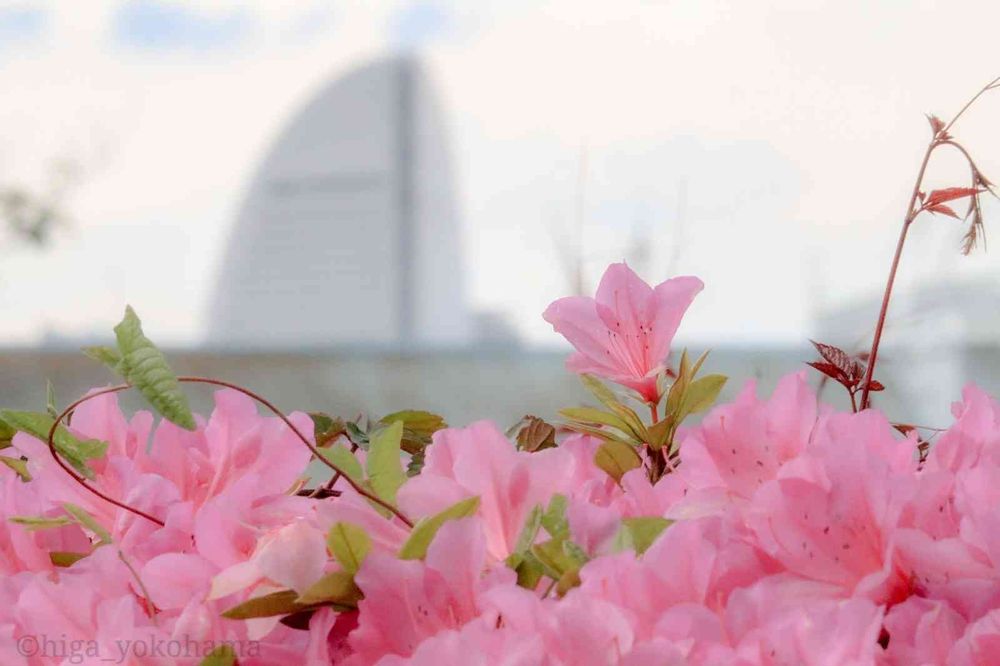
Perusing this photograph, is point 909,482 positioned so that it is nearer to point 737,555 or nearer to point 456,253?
point 737,555

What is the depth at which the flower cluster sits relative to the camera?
9.2 inches

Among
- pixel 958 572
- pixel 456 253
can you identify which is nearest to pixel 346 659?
pixel 958 572

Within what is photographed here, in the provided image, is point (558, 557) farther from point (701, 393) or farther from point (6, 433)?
point (6, 433)

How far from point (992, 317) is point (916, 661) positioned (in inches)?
82.9

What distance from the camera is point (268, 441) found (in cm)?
34

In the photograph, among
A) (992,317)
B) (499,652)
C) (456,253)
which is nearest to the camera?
(499,652)

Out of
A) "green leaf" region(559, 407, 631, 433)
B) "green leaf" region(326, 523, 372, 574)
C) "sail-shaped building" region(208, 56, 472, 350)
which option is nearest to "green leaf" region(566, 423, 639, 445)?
"green leaf" region(559, 407, 631, 433)

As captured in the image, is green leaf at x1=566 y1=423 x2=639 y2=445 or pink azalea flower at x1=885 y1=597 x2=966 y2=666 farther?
green leaf at x1=566 y1=423 x2=639 y2=445

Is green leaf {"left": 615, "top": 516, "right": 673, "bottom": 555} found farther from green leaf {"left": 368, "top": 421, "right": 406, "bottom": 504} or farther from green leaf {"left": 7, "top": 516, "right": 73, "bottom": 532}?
green leaf {"left": 7, "top": 516, "right": 73, "bottom": 532}

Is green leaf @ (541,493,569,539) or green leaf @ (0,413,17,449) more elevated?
green leaf @ (541,493,569,539)

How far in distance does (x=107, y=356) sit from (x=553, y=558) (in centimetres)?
13

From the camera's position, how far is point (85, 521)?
0.31 m

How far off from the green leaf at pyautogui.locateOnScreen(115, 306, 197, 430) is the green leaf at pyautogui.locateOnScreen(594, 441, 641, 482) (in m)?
0.12

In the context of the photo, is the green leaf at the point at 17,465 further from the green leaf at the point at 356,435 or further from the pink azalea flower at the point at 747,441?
→ the pink azalea flower at the point at 747,441
